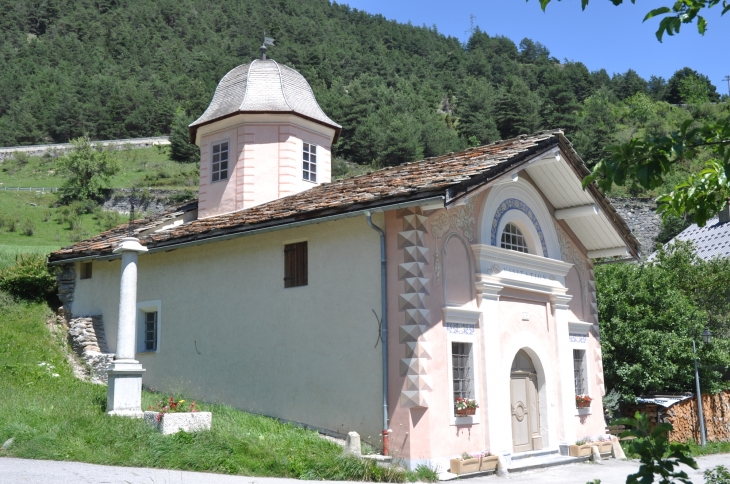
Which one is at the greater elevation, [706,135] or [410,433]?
[706,135]

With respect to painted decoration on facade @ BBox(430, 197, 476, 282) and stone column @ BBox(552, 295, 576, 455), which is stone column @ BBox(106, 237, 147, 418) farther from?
stone column @ BBox(552, 295, 576, 455)

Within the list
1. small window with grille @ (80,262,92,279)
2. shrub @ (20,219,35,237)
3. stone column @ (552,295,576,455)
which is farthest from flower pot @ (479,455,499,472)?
shrub @ (20,219,35,237)

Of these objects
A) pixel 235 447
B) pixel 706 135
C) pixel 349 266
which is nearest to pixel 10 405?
Result: pixel 235 447

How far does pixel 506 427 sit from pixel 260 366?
488 cm

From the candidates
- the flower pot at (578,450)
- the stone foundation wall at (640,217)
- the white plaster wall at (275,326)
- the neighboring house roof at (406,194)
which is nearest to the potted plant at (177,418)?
the white plaster wall at (275,326)

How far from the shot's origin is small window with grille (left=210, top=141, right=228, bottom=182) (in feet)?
65.8

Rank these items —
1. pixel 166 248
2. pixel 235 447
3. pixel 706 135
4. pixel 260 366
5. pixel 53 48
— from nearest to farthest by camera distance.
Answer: pixel 706 135, pixel 235 447, pixel 260 366, pixel 166 248, pixel 53 48

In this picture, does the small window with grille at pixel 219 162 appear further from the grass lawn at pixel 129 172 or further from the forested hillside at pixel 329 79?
the forested hillside at pixel 329 79

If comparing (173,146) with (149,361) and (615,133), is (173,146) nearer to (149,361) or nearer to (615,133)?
(615,133)

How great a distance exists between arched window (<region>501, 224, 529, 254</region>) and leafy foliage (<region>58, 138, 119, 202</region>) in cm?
4880

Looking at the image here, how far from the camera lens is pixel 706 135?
4625mm

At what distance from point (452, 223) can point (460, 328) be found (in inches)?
76.0

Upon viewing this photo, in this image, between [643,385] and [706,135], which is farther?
[643,385]

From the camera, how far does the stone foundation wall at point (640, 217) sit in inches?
1973
